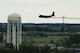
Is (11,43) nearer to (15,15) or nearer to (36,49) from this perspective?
(15,15)

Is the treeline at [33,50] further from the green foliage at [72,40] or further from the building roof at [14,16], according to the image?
the green foliage at [72,40]

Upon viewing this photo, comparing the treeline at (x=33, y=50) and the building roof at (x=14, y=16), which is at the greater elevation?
the building roof at (x=14, y=16)

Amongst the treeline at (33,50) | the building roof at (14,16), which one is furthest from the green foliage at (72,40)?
the treeline at (33,50)

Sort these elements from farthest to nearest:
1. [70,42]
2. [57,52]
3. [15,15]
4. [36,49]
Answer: [70,42] < [15,15] < [36,49] < [57,52]

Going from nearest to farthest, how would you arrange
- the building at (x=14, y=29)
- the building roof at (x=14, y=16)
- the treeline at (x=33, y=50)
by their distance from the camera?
the treeline at (x=33, y=50)
the building roof at (x=14, y=16)
the building at (x=14, y=29)

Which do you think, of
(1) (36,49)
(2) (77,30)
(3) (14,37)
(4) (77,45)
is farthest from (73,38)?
(2) (77,30)

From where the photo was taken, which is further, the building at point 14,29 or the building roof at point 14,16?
the building at point 14,29

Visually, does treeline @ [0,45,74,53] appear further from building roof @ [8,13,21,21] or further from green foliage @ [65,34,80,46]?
green foliage @ [65,34,80,46]

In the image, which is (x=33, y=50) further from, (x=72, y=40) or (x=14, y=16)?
(x=72, y=40)
